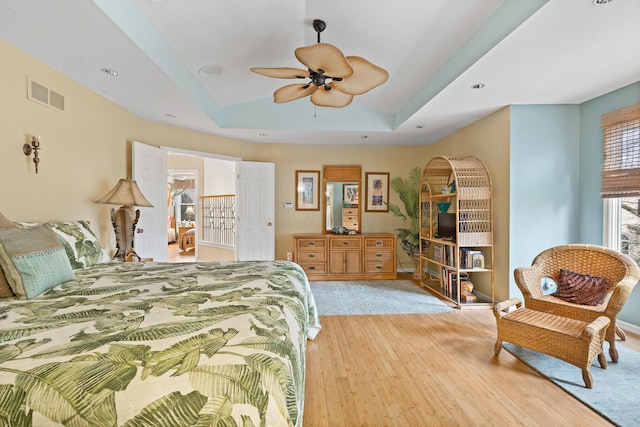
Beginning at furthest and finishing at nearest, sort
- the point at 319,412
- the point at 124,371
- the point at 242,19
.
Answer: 1. the point at 242,19
2. the point at 319,412
3. the point at 124,371

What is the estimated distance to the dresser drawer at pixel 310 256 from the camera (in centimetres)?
507

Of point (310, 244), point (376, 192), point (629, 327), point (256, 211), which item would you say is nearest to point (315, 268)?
point (310, 244)

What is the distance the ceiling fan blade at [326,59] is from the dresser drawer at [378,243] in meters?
3.26

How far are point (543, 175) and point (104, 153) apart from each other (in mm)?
5091

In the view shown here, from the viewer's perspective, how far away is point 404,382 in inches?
83.8

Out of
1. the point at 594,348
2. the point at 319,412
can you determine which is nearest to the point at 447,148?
the point at 594,348

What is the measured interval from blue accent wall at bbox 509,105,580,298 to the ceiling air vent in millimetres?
4686

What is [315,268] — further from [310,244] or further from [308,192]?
[308,192]

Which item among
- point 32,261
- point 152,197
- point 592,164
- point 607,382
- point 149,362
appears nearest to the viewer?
point 149,362

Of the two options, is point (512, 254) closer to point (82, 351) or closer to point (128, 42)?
point (82, 351)

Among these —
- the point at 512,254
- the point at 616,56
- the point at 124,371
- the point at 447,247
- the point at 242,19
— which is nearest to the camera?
the point at 124,371

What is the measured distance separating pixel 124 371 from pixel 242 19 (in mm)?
2709

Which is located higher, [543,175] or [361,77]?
[361,77]

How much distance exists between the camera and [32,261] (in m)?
1.67
